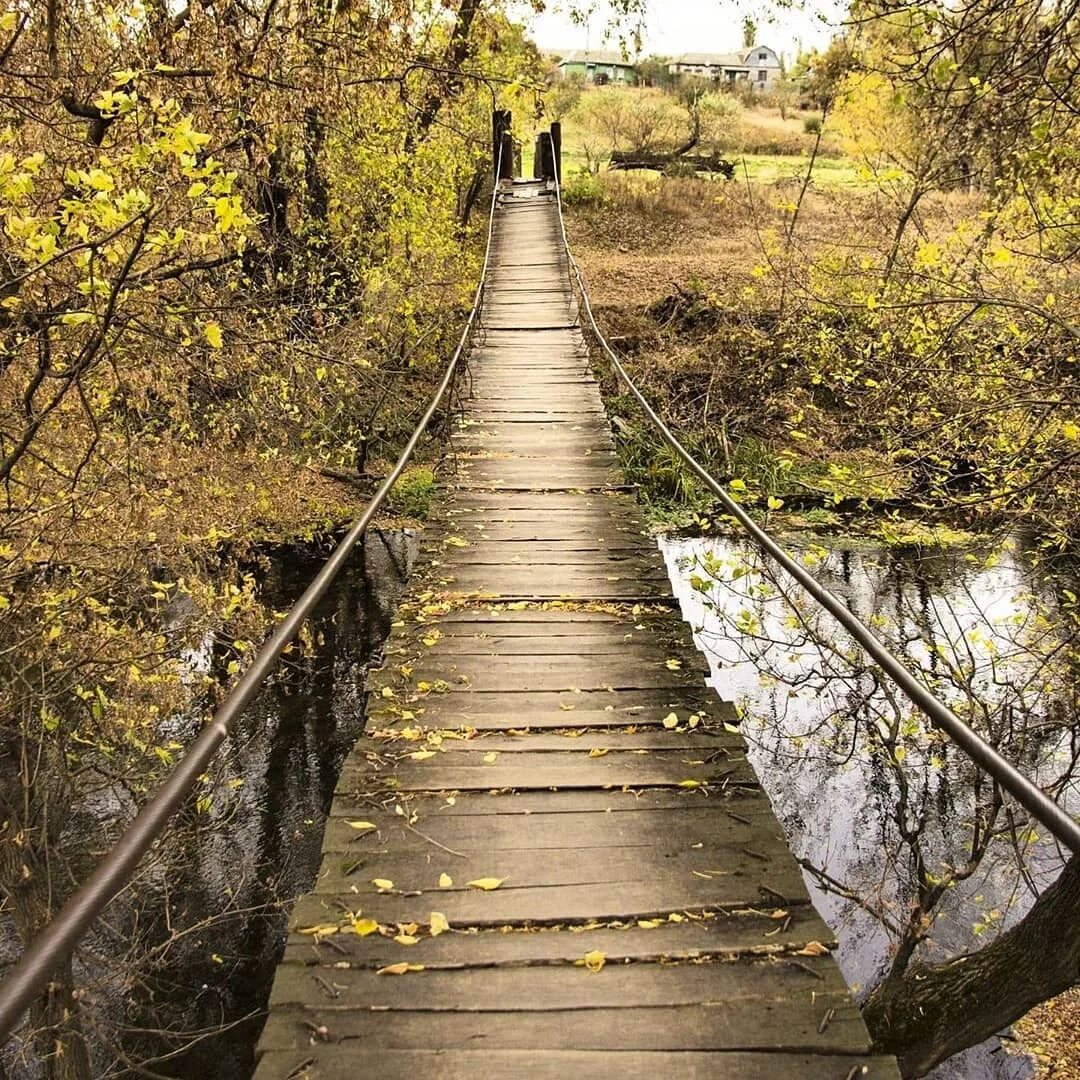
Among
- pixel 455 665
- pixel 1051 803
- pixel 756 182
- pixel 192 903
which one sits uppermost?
pixel 756 182

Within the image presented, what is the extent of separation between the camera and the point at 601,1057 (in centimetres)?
206

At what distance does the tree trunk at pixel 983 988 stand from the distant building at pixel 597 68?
30.5 meters

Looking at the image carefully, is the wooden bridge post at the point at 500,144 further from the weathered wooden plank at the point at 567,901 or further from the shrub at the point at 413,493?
the weathered wooden plank at the point at 567,901

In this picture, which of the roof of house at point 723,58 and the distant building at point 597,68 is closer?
the distant building at point 597,68

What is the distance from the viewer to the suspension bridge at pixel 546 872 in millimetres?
2061

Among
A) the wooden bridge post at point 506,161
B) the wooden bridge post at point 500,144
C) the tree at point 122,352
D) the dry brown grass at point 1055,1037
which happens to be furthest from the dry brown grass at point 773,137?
the dry brown grass at point 1055,1037

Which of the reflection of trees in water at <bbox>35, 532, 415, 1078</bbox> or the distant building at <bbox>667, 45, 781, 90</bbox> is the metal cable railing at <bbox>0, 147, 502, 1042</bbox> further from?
the distant building at <bbox>667, 45, 781, 90</bbox>

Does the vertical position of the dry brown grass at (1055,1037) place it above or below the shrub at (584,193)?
below

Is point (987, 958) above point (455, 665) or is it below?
below

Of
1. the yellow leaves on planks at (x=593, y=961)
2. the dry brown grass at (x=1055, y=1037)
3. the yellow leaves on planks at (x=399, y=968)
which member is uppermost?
the yellow leaves on planks at (x=593, y=961)

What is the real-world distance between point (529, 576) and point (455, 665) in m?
1.20

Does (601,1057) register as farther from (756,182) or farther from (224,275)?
(756,182)

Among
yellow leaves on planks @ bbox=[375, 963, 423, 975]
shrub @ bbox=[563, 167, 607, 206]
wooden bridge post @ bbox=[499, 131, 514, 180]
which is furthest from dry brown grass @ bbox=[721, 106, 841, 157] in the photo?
yellow leaves on planks @ bbox=[375, 963, 423, 975]

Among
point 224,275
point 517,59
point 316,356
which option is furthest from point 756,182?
point 316,356
